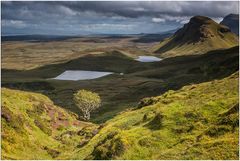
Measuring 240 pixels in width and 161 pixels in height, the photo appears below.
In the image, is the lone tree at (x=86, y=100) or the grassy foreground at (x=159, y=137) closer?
the grassy foreground at (x=159, y=137)

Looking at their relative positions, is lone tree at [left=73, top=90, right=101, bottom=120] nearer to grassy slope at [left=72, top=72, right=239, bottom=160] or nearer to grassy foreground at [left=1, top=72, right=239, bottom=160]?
grassy foreground at [left=1, top=72, right=239, bottom=160]

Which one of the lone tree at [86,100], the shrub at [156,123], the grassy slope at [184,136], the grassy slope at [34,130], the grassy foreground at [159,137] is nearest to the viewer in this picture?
the grassy slope at [184,136]

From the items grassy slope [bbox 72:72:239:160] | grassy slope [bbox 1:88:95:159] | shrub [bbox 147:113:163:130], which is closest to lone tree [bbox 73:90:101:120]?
grassy slope [bbox 1:88:95:159]

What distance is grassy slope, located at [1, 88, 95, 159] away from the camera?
4819 cm

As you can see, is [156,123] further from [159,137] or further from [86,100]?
[86,100]

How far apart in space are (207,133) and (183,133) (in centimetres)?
348

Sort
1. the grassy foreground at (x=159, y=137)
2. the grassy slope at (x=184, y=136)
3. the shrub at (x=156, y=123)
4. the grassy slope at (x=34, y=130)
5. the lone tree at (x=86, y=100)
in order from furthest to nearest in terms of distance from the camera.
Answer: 1. the lone tree at (x=86, y=100)
2. the grassy slope at (x=34, y=130)
3. the shrub at (x=156, y=123)
4. the grassy foreground at (x=159, y=137)
5. the grassy slope at (x=184, y=136)

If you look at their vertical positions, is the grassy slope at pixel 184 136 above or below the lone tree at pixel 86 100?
above

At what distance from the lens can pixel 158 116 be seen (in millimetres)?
40531

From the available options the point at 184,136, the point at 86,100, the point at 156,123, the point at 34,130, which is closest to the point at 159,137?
the point at 184,136

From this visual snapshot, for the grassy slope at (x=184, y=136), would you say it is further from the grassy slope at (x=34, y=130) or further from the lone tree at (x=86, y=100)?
the lone tree at (x=86, y=100)

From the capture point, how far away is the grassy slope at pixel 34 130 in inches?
1897

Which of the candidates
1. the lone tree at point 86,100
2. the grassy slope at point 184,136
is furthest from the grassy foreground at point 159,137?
the lone tree at point 86,100

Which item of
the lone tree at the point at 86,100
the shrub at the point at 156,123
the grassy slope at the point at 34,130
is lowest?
the lone tree at the point at 86,100
